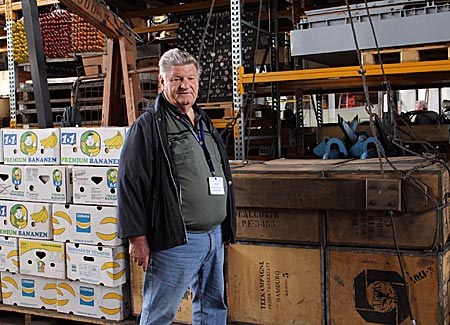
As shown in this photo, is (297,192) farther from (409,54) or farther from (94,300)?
(94,300)

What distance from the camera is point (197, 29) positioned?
23.1 ft

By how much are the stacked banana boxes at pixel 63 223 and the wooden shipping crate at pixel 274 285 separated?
0.96 m

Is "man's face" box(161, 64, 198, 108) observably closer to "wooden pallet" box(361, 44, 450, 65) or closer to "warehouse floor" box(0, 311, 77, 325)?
"wooden pallet" box(361, 44, 450, 65)

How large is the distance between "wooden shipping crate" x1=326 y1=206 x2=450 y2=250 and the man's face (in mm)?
1236

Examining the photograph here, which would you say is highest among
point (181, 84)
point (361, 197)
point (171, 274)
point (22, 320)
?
point (181, 84)

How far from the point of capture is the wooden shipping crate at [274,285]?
12.2 ft

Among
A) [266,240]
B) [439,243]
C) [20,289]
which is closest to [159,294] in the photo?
[266,240]

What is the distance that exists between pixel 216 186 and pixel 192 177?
0.16 m

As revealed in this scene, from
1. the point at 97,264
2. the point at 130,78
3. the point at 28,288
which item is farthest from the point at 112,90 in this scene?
the point at 28,288

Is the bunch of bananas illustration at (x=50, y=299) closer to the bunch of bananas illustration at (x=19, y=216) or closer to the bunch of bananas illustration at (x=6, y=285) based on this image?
the bunch of bananas illustration at (x=6, y=285)

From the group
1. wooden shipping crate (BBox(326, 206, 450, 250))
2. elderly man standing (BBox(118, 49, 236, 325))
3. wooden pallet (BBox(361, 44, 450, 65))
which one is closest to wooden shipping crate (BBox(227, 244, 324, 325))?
wooden shipping crate (BBox(326, 206, 450, 250))

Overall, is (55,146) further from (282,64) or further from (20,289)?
(282,64)

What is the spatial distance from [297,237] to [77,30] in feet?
12.1

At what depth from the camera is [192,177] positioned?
3.04 meters
